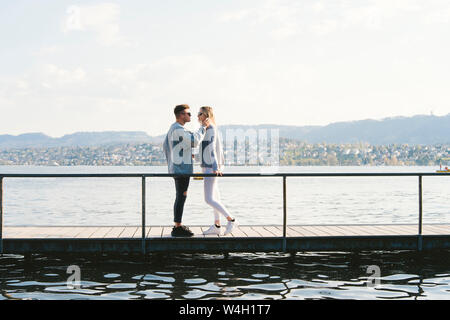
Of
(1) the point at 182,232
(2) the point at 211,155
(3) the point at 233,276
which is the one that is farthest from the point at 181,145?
(3) the point at 233,276

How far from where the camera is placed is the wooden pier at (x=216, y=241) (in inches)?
→ 348

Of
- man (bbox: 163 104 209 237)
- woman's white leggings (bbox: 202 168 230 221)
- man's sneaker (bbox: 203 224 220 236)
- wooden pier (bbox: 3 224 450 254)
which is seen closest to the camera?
man (bbox: 163 104 209 237)

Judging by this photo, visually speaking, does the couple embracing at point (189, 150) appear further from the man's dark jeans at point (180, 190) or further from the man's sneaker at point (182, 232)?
the man's sneaker at point (182, 232)

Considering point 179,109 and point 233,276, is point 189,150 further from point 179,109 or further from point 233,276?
point 233,276

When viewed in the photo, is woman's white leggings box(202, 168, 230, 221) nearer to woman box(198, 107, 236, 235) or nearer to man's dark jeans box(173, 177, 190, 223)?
woman box(198, 107, 236, 235)

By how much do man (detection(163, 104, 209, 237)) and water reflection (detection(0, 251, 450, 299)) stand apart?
45.0 inches

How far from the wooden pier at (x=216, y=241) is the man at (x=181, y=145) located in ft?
2.33

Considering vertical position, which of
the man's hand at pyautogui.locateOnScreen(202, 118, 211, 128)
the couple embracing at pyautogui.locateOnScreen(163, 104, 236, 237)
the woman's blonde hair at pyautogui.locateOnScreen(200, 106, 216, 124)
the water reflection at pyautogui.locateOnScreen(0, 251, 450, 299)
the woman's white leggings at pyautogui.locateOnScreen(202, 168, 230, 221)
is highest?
the woman's blonde hair at pyautogui.locateOnScreen(200, 106, 216, 124)

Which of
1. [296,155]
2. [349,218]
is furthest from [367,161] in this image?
[349,218]

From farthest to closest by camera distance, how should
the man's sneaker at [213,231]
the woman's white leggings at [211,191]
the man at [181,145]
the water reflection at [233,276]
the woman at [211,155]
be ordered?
1. the man's sneaker at [213,231]
2. the woman's white leggings at [211,191]
3. the woman at [211,155]
4. the man at [181,145]
5. the water reflection at [233,276]

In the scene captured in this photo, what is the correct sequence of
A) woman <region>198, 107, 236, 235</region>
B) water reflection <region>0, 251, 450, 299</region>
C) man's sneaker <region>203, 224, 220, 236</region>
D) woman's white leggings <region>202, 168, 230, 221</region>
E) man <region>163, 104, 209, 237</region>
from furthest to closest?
man's sneaker <region>203, 224, 220, 236</region> < woman's white leggings <region>202, 168, 230, 221</region> < woman <region>198, 107, 236, 235</region> < man <region>163, 104, 209, 237</region> < water reflection <region>0, 251, 450, 299</region>

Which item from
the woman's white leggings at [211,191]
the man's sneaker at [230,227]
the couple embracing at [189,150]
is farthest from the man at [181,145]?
the man's sneaker at [230,227]

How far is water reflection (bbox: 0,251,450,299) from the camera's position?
25.1ft

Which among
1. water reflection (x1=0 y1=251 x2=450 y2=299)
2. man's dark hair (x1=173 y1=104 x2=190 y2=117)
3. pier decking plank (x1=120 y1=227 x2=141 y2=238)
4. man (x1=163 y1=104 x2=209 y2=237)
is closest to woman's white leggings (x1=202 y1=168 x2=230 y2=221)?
man (x1=163 y1=104 x2=209 y2=237)
